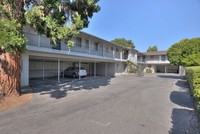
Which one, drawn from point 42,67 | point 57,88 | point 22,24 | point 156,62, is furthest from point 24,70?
point 156,62

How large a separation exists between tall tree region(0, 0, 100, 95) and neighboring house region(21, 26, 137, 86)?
151 inches

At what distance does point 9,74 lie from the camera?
30.2 feet

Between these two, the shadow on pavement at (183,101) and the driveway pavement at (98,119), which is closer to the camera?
the driveway pavement at (98,119)

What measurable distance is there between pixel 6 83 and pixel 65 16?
4817 mm

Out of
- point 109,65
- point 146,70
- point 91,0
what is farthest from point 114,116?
point 146,70

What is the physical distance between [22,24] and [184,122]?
8.60 m

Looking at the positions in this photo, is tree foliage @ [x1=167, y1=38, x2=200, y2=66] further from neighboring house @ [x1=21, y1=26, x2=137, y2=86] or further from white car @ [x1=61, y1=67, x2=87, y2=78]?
white car @ [x1=61, y1=67, x2=87, y2=78]

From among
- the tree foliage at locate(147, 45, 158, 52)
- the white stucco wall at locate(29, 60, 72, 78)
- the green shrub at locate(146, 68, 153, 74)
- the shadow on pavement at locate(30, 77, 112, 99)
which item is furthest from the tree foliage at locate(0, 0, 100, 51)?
the tree foliage at locate(147, 45, 158, 52)

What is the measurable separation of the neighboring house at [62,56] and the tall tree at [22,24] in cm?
384

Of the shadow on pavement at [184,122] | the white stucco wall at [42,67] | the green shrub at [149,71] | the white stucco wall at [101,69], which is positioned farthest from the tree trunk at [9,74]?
the green shrub at [149,71]

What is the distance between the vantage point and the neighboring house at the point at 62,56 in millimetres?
13562

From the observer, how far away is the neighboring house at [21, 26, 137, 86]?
1356 centimetres

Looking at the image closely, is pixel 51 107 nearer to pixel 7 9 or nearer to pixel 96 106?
pixel 96 106

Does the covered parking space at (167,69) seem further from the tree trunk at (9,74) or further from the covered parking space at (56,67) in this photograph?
the tree trunk at (9,74)
